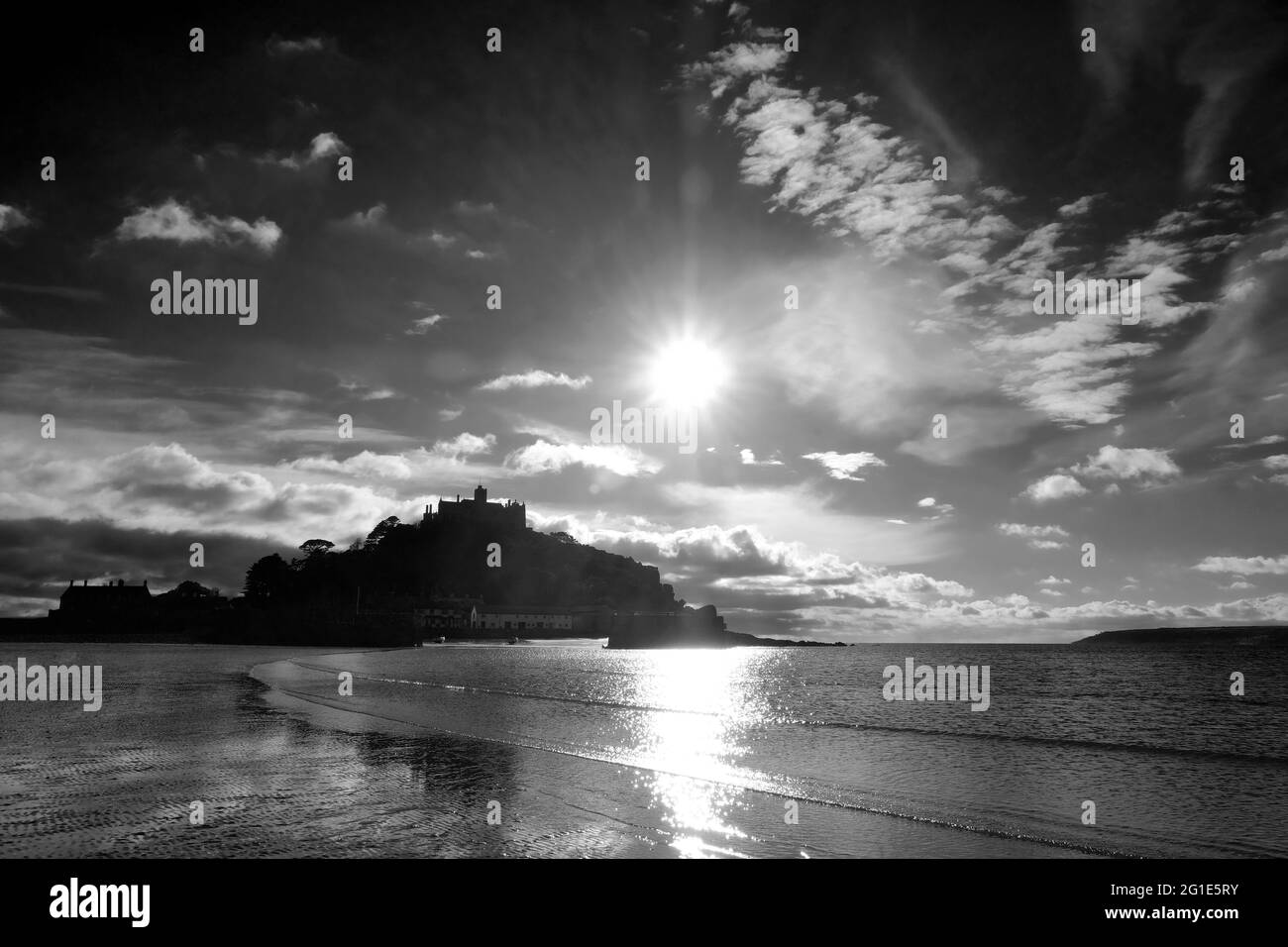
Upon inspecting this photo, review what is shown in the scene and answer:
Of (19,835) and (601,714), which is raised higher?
(19,835)

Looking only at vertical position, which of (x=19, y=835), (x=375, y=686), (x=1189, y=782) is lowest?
(x=375, y=686)

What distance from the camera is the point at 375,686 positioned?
187 feet
